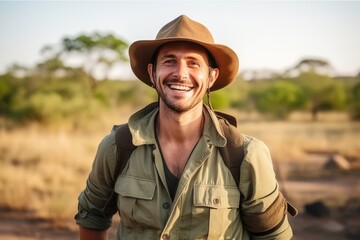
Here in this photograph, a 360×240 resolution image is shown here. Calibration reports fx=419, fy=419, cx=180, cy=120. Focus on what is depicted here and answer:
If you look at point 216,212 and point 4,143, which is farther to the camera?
point 4,143

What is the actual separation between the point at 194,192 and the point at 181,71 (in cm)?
60

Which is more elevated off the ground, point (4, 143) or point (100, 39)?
point (100, 39)

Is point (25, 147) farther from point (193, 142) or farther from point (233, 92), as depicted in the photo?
point (233, 92)

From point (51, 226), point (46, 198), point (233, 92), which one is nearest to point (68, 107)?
point (46, 198)

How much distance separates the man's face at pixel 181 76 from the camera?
2105 mm

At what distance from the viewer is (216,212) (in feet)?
6.35

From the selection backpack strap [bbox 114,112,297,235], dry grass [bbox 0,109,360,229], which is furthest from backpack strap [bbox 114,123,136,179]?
dry grass [bbox 0,109,360,229]

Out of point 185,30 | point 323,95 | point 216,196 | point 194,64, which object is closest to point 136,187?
point 216,196

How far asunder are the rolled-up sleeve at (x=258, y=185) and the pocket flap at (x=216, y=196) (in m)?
0.04

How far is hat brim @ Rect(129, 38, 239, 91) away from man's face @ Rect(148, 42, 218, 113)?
0.06 m

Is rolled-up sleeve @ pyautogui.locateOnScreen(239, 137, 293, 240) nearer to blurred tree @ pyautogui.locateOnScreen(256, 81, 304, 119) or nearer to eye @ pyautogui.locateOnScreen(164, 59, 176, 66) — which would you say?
eye @ pyautogui.locateOnScreen(164, 59, 176, 66)

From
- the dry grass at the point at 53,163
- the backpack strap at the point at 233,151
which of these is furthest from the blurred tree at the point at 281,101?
the backpack strap at the point at 233,151

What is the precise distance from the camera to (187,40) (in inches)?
82.0

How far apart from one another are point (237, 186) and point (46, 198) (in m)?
5.23
